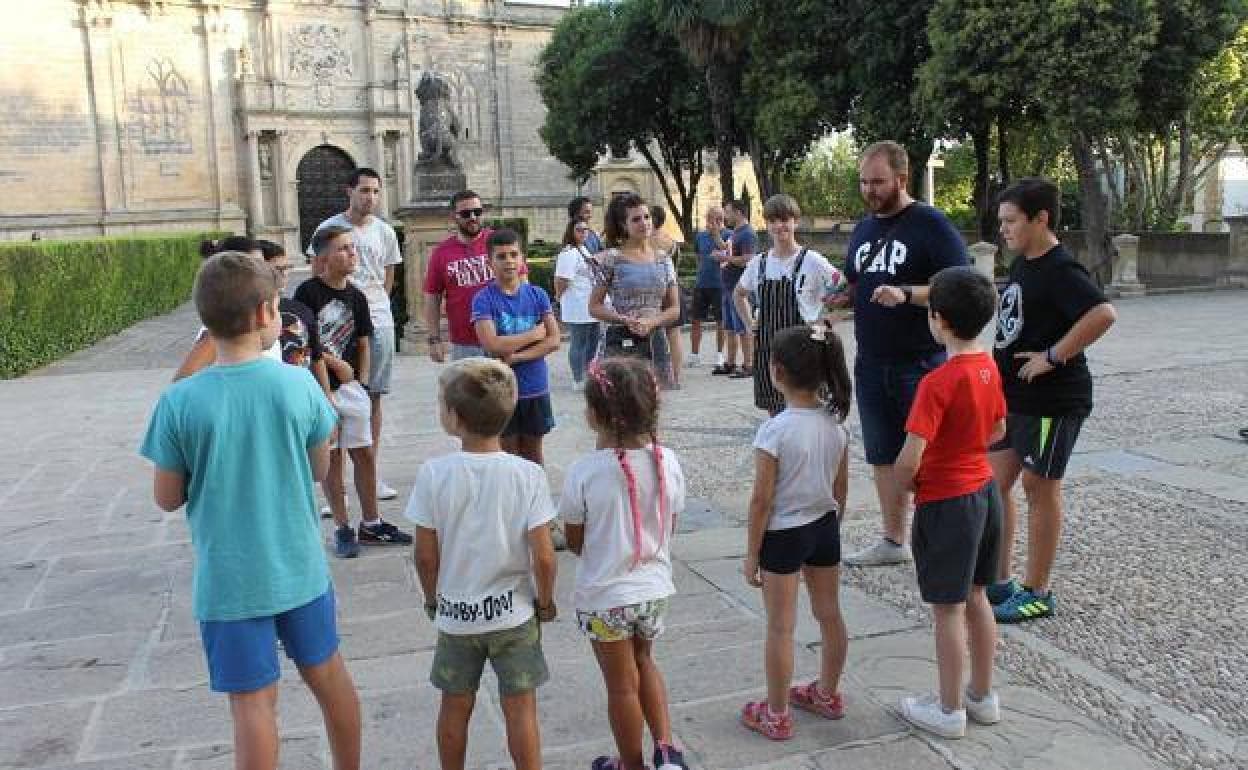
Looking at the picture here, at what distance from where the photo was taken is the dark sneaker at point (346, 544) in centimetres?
512

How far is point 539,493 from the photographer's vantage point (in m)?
2.71

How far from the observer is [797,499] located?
3.08 metres

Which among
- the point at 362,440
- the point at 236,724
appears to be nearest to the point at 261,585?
the point at 236,724

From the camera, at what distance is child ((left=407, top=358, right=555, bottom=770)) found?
2664mm

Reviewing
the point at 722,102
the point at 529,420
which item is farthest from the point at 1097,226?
the point at 529,420

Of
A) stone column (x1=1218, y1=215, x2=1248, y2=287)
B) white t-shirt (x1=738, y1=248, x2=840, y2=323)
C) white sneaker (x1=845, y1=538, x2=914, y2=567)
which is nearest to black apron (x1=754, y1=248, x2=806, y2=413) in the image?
white t-shirt (x1=738, y1=248, x2=840, y2=323)

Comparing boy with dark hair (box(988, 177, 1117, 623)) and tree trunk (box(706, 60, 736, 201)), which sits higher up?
tree trunk (box(706, 60, 736, 201))

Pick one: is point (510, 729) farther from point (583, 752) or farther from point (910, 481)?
point (910, 481)

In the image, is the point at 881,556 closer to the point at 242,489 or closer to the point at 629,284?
the point at 629,284

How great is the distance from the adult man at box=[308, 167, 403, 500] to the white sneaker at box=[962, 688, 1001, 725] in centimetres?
351

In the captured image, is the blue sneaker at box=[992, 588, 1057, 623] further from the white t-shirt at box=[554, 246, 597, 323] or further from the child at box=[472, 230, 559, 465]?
the white t-shirt at box=[554, 246, 597, 323]

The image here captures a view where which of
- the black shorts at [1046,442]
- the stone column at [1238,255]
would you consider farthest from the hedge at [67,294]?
the stone column at [1238,255]

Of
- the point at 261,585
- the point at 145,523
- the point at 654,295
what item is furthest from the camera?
the point at 145,523

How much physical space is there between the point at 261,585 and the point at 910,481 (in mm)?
1931
